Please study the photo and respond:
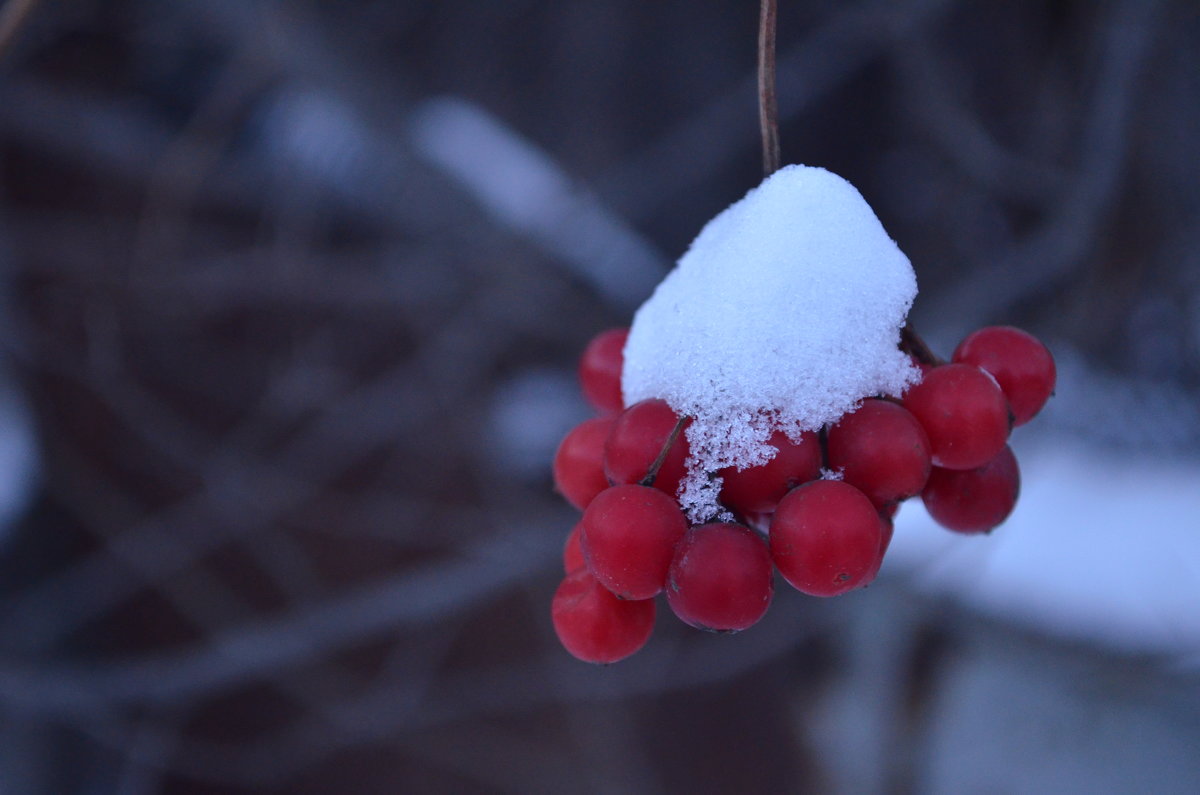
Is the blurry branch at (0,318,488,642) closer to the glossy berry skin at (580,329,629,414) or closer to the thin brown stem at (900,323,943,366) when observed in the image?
the glossy berry skin at (580,329,629,414)

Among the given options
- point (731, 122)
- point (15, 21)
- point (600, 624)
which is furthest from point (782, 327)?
point (731, 122)

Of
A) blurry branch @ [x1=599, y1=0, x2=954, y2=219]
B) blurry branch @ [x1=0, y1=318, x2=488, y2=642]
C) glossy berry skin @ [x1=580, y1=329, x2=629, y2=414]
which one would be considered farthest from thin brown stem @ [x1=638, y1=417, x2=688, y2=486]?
blurry branch @ [x1=0, y1=318, x2=488, y2=642]

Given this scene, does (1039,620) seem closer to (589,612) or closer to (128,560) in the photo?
(589,612)

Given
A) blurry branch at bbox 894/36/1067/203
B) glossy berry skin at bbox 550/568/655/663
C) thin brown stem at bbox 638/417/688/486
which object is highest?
blurry branch at bbox 894/36/1067/203

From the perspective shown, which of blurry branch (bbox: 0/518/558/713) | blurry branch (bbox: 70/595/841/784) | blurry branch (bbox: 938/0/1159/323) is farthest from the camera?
blurry branch (bbox: 70/595/841/784)

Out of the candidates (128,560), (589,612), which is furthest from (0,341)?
(589,612)

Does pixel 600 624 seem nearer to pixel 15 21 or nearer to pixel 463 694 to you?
pixel 15 21
